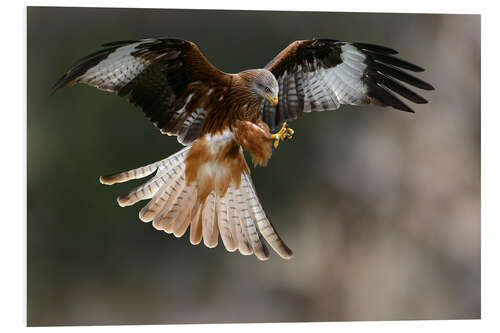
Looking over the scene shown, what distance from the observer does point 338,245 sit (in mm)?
3332

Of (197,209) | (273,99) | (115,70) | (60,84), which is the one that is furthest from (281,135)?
(60,84)

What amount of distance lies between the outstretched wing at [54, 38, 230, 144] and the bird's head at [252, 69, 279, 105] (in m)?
0.15

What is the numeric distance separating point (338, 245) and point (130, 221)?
108 centimetres

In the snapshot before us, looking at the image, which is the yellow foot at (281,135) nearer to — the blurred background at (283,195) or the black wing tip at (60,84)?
the blurred background at (283,195)

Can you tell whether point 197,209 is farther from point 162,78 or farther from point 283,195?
point 162,78

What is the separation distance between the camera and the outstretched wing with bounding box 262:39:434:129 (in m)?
3.02

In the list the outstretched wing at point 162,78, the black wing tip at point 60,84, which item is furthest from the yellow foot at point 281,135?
the black wing tip at point 60,84

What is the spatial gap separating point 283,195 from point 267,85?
0.69 metres

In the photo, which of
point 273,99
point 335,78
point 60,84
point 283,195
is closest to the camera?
point 273,99

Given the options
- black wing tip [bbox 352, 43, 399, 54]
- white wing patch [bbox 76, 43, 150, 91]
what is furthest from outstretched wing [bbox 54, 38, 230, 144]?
black wing tip [bbox 352, 43, 399, 54]

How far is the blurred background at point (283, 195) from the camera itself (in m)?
3.06

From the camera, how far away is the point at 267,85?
2877mm

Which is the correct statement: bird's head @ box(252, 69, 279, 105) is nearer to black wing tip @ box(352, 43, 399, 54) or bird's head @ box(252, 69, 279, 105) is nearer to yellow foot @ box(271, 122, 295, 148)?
yellow foot @ box(271, 122, 295, 148)

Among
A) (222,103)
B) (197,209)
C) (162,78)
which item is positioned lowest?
(197,209)
